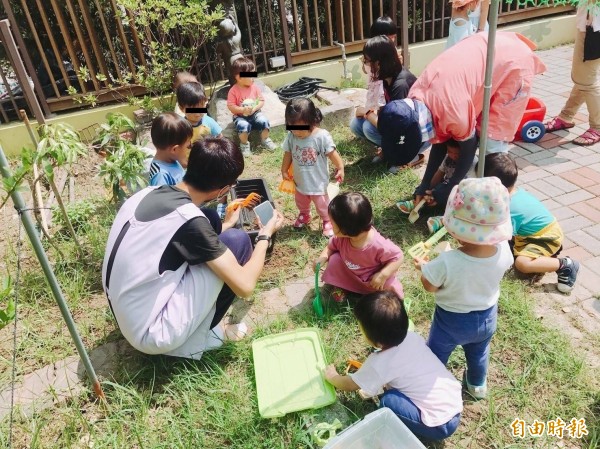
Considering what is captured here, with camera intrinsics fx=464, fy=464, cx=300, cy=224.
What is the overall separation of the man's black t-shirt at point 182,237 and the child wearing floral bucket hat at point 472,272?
1.03 meters

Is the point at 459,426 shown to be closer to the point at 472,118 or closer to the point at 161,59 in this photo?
the point at 472,118

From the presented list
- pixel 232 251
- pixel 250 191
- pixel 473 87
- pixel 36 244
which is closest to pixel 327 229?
pixel 250 191

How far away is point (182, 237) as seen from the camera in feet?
7.40

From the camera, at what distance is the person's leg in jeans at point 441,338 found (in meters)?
2.19

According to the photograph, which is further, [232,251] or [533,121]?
[533,121]

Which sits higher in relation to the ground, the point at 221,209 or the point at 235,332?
the point at 221,209

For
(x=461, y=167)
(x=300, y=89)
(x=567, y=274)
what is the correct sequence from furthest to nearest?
(x=300, y=89)
(x=461, y=167)
(x=567, y=274)

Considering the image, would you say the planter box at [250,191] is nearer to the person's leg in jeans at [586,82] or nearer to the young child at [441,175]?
the young child at [441,175]

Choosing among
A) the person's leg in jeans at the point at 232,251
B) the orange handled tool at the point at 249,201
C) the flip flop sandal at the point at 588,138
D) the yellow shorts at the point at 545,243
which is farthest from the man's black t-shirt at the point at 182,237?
the flip flop sandal at the point at 588,138

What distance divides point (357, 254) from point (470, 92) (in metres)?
1.51

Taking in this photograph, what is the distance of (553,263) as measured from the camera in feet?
9.50

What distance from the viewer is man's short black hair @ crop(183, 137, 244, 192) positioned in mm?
2346

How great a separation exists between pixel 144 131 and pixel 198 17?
1.47 meters

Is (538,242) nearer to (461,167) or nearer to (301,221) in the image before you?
(461,167)
